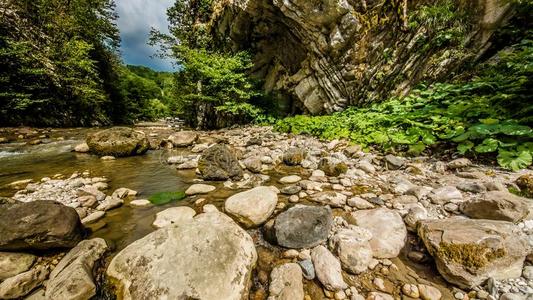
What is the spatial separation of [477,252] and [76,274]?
329 cm

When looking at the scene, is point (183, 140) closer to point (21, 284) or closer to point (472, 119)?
point (21, 284)

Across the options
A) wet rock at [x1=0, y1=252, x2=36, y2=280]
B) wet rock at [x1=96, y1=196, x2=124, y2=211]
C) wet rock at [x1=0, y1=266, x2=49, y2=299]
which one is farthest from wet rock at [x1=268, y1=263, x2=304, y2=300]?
wet rock at [x1=96, y1=196, x2=124, y2=211]

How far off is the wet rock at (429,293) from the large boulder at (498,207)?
3.30 feet

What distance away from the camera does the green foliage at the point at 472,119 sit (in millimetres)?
2989

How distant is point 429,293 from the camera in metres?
1.53

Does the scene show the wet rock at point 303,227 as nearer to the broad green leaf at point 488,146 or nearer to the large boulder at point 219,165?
the large boulder at point 219,165

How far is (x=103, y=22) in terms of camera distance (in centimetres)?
1844

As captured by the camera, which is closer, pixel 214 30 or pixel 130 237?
pixel 130 237

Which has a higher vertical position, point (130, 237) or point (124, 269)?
point (124, 269)

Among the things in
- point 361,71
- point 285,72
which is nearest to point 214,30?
point 285,72

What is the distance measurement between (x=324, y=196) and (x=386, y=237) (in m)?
1.06

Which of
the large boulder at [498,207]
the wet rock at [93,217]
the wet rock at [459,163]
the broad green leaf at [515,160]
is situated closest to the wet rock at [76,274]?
the wet rock at [93,217]

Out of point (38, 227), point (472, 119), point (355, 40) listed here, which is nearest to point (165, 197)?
point (38, 227)

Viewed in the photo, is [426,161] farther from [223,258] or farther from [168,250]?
[168,250]
